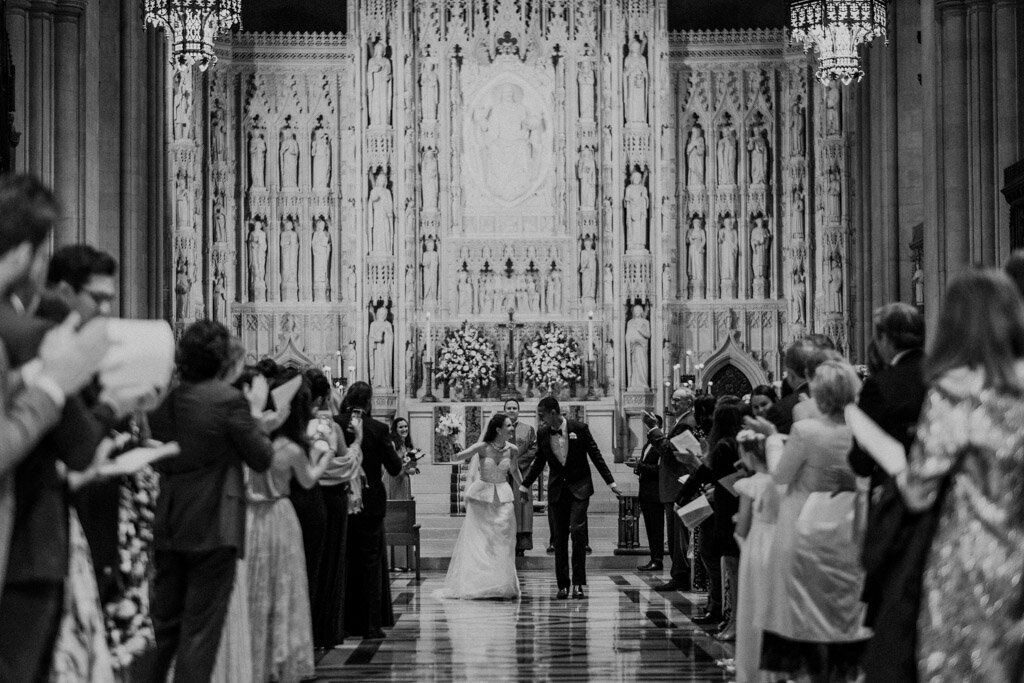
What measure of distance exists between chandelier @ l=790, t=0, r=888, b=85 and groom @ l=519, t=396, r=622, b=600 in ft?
18.5

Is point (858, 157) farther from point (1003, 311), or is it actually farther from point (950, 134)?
point (1003, 311)

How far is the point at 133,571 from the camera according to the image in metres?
5.87

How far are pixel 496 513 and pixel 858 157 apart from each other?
12.2 m

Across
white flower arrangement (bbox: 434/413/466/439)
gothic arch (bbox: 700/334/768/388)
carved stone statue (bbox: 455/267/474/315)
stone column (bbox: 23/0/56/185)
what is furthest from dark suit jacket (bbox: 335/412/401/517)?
gothic arch (bbox: 700/334/768/388)

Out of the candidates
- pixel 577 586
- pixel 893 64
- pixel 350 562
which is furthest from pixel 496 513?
pixel 893 64

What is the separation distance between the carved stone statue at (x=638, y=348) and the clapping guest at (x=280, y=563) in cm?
1654

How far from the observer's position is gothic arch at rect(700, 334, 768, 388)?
2523 cm

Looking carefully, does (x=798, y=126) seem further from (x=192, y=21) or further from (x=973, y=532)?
(x=973, y=532)

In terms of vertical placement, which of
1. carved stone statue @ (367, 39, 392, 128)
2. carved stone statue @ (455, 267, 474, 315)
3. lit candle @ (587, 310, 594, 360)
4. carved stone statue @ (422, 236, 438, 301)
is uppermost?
carved stone statue @ (367, 39, 392, 128)

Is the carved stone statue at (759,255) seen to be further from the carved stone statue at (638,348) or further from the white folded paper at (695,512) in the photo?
the white folded paper at (695,512)

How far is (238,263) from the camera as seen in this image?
25.6m

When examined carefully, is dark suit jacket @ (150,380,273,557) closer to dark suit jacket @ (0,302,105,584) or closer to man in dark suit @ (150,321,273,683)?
man in dark suit @ (150,321,273,683)

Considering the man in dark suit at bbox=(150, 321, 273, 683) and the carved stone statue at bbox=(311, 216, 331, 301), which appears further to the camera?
the carved stone statue at bbox=(311, 216, 331, 301)

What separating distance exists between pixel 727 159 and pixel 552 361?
14.3ft
